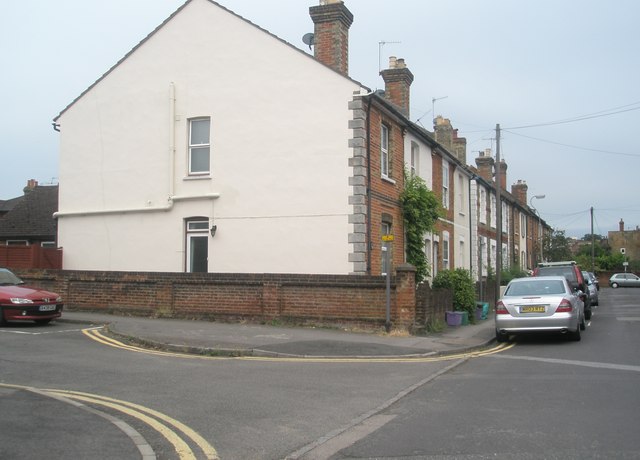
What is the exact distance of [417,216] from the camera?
20641 mm

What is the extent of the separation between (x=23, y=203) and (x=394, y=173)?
26.9m

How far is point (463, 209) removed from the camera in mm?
29750

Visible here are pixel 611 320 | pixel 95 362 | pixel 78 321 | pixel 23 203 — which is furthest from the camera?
pixel 23 203

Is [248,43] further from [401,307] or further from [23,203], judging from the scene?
[23,203]

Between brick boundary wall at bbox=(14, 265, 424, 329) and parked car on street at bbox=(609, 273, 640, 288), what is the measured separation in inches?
2127

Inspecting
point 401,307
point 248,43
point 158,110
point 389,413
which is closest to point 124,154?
point 158,110

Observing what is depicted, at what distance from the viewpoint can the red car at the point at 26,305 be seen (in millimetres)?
15125

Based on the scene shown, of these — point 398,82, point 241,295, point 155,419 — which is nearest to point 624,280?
point 398,82

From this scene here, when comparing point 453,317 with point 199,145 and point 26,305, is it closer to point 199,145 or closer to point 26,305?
point 199,145

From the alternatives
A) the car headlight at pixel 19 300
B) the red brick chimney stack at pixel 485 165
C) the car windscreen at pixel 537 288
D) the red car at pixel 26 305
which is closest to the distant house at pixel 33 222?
the red car at pixel 26 305

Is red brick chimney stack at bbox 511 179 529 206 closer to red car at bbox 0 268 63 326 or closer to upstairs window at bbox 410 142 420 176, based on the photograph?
upstairs window at bbox 410 142 420 176

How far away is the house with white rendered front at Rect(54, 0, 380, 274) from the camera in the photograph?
57.6 feet

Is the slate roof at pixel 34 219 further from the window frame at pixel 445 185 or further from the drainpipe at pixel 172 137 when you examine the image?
the window frame at pixel 445 185

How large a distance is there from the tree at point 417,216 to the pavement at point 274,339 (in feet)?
13.4
